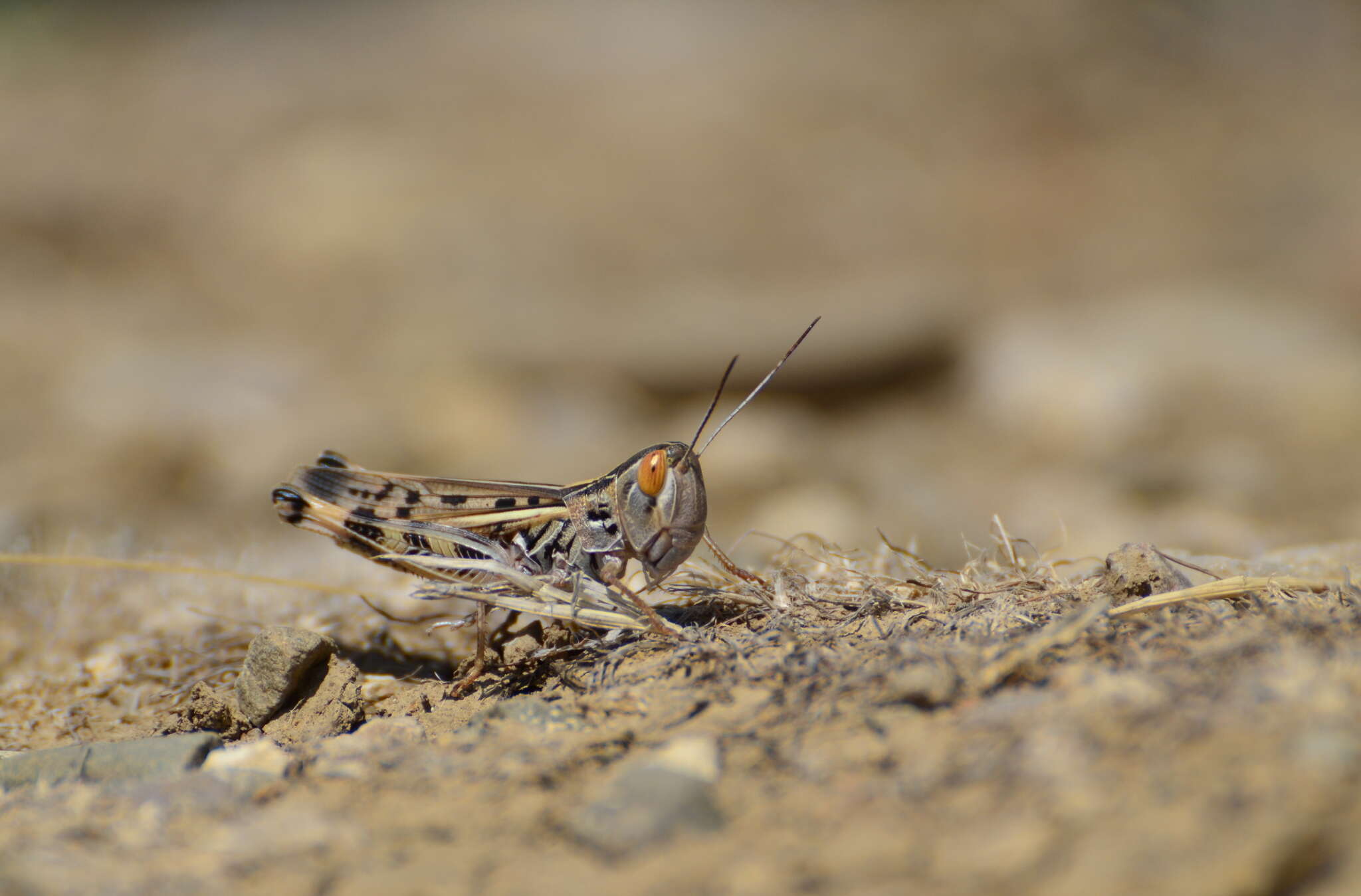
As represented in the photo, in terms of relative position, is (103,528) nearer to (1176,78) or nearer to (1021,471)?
(1021,471)

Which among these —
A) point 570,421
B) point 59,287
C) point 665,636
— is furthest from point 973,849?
point 59,287

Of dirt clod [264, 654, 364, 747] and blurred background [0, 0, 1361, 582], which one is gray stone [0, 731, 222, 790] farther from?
blurred background [0, 0, 1361, 582]

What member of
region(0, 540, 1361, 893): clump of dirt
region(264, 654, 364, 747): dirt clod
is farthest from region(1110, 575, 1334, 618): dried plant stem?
region(264, 654, 364, 747): dirt clod

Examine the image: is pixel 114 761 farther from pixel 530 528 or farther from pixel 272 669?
pixel 530 528

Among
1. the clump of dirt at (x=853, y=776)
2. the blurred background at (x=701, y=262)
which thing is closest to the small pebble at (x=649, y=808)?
the clump of dirt at (x=853, y=776)

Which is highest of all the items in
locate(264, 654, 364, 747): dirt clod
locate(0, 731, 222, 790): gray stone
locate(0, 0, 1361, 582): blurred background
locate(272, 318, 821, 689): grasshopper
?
locate(0, 0, 1361, 582): blurred background

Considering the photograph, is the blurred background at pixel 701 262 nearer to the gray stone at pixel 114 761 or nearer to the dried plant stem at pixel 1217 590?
the gray stone at pixel 114 761
